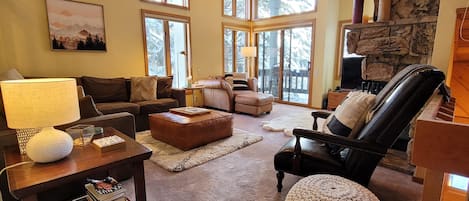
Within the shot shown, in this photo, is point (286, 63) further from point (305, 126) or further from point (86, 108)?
point (86, 108)

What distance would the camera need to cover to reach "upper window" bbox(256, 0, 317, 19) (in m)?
5.60

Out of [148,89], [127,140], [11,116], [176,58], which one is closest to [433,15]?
[127,140]

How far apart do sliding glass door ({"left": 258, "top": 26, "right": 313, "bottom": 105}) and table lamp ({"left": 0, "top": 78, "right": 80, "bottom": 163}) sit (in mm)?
5295

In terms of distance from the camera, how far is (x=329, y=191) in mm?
1279

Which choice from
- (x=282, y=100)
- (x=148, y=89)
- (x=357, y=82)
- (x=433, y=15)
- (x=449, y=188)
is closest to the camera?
(x=449, y=188)

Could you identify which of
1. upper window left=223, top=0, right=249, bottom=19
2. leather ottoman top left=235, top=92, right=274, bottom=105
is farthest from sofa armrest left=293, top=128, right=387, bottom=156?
upper window left=223, top=0, right=249, bottom=19

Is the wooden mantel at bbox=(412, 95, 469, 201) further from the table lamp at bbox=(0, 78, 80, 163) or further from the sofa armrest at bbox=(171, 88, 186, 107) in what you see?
the sofa armrest at bbox=(171, 88, 186, 107)

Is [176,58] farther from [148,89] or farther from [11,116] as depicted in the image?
[11,116]

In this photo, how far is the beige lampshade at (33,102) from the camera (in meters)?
1.10

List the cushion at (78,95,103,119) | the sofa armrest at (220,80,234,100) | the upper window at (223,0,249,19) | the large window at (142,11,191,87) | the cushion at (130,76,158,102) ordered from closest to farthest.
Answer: the cushion at (78,95,103,119) < the cushion at (130,76,158,102) < the large window at (142,11,191,87) < the sofa armrest at (220,80,234,100) < the upper window at (223,0,249,19)

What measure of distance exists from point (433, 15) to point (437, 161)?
98.2 inches

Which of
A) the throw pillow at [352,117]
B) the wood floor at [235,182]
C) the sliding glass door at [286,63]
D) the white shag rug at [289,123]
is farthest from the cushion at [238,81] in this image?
the throw pillow at [352,117]

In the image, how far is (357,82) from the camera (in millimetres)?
4969

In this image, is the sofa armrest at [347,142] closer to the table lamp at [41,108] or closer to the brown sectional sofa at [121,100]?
the table lamp at [41,108]
